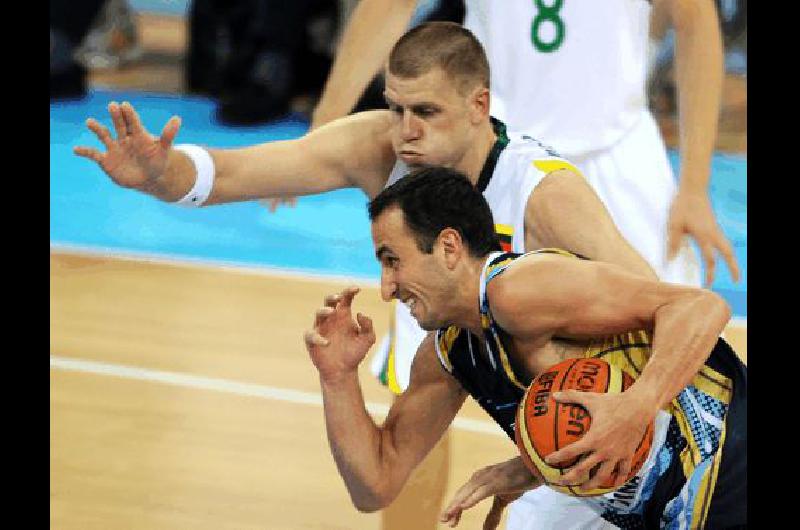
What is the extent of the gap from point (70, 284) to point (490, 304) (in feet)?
19.0

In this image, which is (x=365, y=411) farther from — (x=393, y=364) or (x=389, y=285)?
(x=393, y=364)

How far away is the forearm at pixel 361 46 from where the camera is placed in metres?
5.60

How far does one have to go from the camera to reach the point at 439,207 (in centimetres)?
406

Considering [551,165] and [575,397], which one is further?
[551,165]

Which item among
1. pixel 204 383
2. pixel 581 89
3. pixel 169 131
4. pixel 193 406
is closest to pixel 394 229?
pixel 169 131

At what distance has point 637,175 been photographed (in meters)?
5.74

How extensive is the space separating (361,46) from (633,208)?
3.74ft

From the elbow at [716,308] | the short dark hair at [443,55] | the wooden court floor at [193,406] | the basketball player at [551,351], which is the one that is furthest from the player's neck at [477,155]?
the wooden court floor at [193,406]

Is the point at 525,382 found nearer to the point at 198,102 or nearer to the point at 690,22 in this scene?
the point at 690,22

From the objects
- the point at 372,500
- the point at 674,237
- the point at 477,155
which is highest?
the point at 477,155

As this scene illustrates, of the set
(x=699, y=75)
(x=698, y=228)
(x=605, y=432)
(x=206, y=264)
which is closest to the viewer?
(x=605, y=432)

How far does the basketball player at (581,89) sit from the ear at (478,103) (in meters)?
0.94

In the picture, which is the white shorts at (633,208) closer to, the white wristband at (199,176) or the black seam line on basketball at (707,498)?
the white wristband at (199,176)
